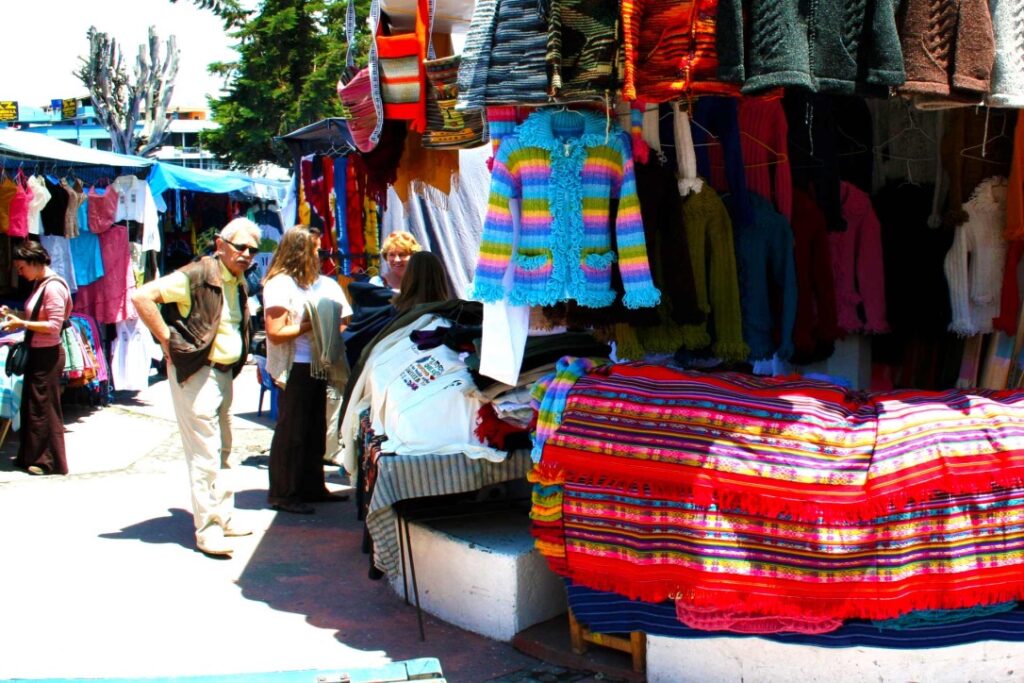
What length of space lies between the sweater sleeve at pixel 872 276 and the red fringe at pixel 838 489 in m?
1.65

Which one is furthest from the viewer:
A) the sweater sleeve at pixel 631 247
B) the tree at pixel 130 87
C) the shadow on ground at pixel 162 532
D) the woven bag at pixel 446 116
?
the tree at pixel 130 87

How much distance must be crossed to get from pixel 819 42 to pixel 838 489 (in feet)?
5.27

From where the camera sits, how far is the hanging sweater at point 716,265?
181 inches

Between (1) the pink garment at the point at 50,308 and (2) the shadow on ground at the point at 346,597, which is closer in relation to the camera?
(2) the shadow on ground at the point at 346,597

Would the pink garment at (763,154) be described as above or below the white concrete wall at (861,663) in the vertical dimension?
above

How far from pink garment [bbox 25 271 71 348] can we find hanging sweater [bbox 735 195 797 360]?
5.73 m

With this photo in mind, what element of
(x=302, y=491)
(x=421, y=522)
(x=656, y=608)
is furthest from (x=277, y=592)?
(x=656, y=608)

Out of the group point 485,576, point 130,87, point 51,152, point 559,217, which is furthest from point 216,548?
point 130,87

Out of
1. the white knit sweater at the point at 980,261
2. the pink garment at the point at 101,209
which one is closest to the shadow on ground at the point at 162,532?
the white knit sweater at the point at 980,261

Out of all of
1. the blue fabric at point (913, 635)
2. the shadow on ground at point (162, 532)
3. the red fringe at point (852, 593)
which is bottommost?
the shadow on ground at point (162, 532)

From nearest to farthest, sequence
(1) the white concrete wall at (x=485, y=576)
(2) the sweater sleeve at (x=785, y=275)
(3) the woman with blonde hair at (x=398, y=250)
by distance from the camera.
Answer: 1. (1) the white concrete wall at (x=485, y=576)
2. (2) the sweater sleeve at (x=785, y=275)
3. (3) the woman with blonde hair at (x=398, y=250)

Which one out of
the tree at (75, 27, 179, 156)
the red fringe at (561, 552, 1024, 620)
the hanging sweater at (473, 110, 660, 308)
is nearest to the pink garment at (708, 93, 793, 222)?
the hanging sweater at (473, 110, 660, 308)

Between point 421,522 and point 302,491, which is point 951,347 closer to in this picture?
point 421,522

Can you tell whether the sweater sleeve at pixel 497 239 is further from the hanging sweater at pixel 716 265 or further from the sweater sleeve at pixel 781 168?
the sweater sleeve at pixel 781 168
